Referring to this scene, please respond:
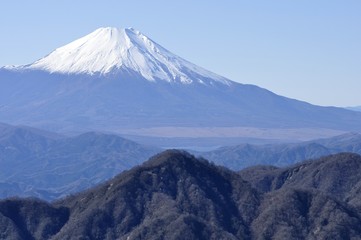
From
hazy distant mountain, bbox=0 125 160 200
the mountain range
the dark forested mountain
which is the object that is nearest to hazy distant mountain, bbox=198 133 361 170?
the mountain range

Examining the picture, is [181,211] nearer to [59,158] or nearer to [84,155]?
[59,158]

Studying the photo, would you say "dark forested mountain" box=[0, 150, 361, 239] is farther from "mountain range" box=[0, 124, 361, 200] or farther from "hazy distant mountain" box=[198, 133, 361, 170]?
"hazy distant mountain" box=[198, 133, 361, 170]

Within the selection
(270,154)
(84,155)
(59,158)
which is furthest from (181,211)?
(84,155)

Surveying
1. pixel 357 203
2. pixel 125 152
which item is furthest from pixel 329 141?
pixel 357 203

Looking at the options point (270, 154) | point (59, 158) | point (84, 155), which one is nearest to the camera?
point (270, 154)

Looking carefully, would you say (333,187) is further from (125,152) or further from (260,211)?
(125,152)

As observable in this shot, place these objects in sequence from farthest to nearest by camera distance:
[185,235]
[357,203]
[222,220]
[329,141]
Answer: [329,141] → [357,203] → [222,220] → [185,235]
